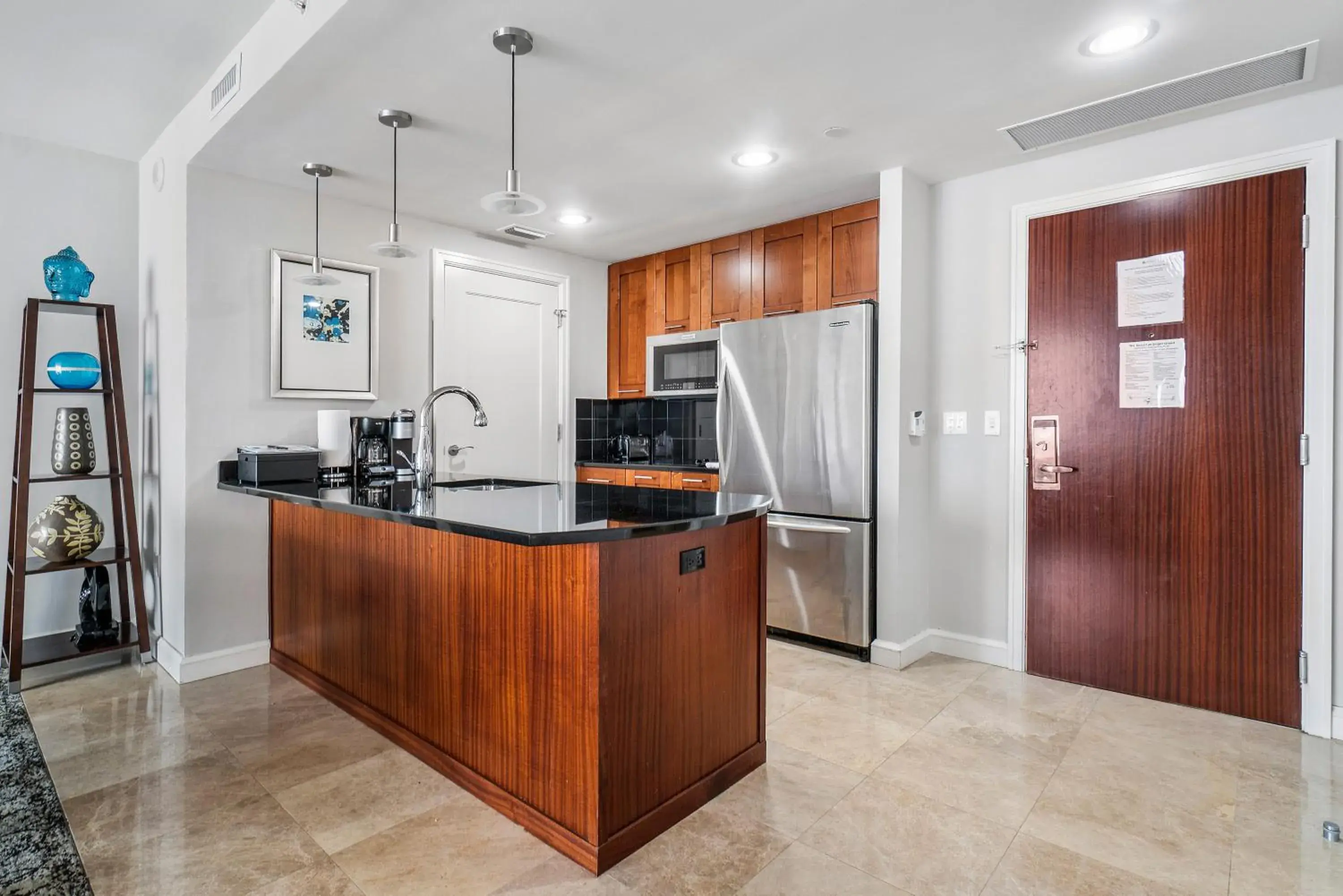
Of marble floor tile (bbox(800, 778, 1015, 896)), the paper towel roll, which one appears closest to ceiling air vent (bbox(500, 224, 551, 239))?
the paper towel roll

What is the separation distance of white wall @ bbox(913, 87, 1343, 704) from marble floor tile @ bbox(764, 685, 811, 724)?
0.97 m

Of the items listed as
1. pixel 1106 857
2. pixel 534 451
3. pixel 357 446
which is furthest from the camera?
pixel 534 451

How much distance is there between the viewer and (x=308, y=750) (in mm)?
2389

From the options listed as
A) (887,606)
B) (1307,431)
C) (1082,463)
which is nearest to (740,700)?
(887,606)

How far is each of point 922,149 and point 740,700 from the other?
236 centimetres

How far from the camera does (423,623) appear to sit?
7.46 feet

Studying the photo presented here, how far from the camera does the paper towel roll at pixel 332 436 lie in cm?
337

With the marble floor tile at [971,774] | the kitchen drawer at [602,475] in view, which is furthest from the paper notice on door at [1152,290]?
the kitchen drawer at [602,475]

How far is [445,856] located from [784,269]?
3.16 metres

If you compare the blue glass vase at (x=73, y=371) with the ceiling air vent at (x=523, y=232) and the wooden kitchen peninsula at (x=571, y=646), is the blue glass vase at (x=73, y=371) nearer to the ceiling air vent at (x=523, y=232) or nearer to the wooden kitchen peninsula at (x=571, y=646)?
the wooden kitchen peninsula at (x=571, y=646)

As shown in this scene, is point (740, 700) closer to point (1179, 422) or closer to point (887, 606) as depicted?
point (887, 606)

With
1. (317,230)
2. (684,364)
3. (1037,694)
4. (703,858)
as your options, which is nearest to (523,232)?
(317,230)

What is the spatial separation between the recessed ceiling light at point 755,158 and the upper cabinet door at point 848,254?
2.31 ft

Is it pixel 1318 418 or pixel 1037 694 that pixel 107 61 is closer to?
pixel 1037 694
